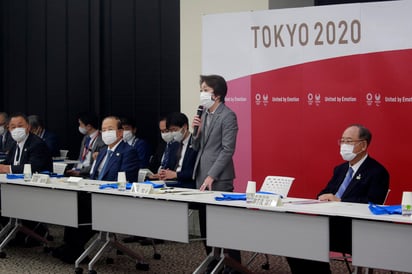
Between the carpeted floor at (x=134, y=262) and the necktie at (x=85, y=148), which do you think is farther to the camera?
the necktie at (x=85, y=148)

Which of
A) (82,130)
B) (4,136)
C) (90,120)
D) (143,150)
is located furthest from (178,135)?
(4,136)

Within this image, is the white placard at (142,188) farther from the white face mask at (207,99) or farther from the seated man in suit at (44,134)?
Result: the seated man in suit at (44,134)

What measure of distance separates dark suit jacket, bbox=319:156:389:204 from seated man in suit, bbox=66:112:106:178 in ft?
13.5

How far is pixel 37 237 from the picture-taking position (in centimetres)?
759

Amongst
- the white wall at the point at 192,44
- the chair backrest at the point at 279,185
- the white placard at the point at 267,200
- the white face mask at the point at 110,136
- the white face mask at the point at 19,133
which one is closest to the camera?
the white placard at the point at 267,200

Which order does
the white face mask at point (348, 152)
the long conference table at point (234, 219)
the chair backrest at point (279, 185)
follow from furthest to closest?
1. the chair backrest at point (279, 185)
2. the white face mask at point (348, 152)
3. the long conference table at point (234, 219)

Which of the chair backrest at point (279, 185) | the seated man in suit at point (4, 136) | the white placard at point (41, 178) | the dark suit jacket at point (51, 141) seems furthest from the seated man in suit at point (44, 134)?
the chair backrest at point (279, 185)

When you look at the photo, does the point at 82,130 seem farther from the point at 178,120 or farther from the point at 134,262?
the point at 134,262

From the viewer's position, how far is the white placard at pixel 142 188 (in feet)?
19.3

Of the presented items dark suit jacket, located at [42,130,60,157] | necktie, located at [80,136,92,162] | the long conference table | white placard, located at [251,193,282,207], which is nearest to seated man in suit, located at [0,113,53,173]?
the long conference table

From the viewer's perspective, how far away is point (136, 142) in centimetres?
895

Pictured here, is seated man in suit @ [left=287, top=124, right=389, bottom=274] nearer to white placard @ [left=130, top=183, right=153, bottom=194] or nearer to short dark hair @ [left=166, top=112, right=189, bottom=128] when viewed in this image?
white placard @ [left=130, top=183, right=153, bottom=194]

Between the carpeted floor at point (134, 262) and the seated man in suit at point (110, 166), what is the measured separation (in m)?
0.16

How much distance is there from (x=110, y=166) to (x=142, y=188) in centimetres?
109
